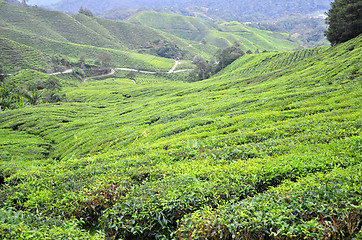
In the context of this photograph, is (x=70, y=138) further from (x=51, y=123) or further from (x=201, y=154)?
(x=201, y=154)

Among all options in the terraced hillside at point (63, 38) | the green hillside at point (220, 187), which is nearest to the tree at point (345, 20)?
the green hillside at point (220, 187)

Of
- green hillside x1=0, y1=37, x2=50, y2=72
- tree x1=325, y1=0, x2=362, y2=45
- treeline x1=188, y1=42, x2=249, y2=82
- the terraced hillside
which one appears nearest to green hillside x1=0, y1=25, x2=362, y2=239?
tree x1=325, y1=0, x2=362, y2=45

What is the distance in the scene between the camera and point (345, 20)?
4222cm

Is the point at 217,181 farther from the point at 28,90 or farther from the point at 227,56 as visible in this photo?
the point at 227,56

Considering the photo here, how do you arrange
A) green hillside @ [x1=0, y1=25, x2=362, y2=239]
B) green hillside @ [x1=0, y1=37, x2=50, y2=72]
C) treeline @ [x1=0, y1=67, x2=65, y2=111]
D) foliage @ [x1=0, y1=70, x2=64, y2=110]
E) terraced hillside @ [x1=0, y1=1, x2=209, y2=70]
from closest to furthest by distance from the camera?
1. green hillside @ [x1=0, y1=25, x2=362, y2=239]
2. treeline @ [x1=0, y1=67, x2=65, y2=111]
3. foliage @ [x1=0, y1=70, x2=64, y2=110]
4. green hillside @ [x1=0, y1=37, x2=50, y2=72]
5. terraced hillside @ [x1=0, y1=1, x2=209, y2=70]

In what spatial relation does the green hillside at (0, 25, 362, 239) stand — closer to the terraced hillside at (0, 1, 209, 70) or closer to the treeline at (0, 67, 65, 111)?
the treeline at (0, 67, 65, 111)

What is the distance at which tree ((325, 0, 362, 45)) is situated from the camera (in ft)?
132

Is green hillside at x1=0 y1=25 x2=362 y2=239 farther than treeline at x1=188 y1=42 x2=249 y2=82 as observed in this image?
No

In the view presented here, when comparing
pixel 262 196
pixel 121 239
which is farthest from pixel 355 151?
pixel 121 239

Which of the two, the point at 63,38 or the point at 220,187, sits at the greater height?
the point at 63,38

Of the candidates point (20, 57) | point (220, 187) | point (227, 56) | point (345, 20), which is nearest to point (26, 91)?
point (20, 57)

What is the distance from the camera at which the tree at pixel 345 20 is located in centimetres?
4025

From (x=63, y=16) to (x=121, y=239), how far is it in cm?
24680

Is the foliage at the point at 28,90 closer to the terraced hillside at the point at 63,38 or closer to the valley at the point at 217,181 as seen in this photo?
the valley at the point at 217,181
